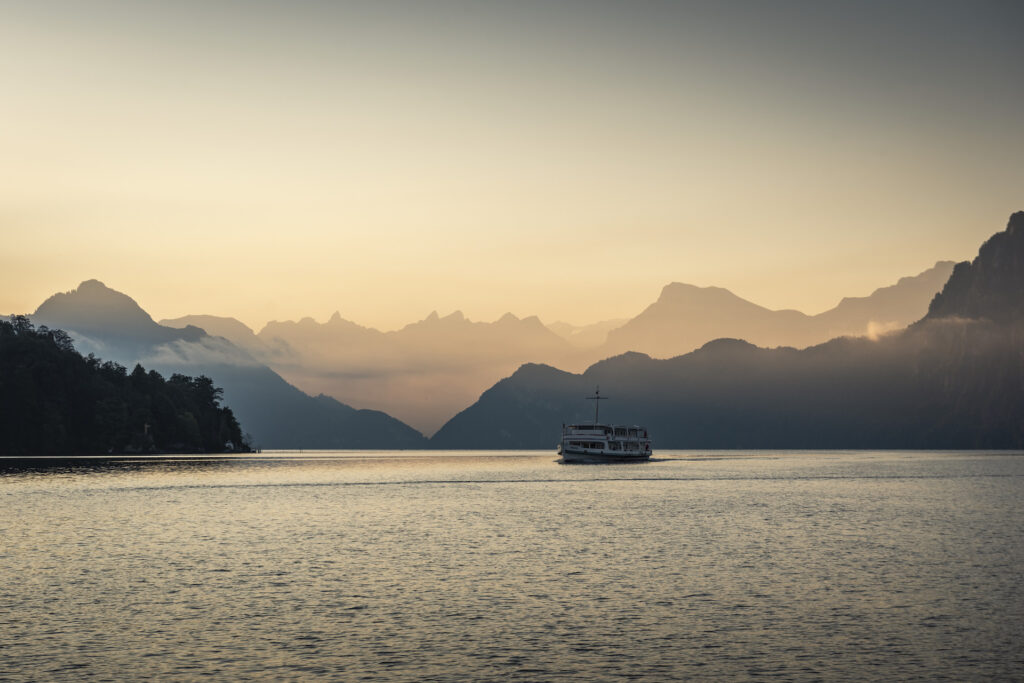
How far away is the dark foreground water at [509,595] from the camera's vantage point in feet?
111

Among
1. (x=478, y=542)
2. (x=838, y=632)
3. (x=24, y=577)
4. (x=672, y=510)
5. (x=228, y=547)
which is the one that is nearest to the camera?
(x=838, y=632)

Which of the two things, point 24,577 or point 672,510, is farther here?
point 672,510

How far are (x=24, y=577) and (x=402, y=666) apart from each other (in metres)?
33.2

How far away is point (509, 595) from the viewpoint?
48656mm

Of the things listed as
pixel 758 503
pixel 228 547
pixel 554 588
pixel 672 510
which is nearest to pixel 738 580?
pixel 554 588

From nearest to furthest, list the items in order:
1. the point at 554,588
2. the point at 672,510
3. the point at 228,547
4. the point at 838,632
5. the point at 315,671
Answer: the point at 315,671 < the point at 838,632 < the point at 554,588 < the point at 228,547 < the point at 672,510

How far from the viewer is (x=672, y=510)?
110188mm

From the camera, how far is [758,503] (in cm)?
12231

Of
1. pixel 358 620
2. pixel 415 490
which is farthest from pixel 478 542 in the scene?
pixel 415 490

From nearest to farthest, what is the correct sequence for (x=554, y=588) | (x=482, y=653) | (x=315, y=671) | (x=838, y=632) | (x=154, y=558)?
1. (x=315, y=671)
2. (x=482, y=653)
3. (x=838, y=632)
4. (x=554, y=588)
5. (x=154, y=558)

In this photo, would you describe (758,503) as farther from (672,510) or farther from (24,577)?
(24,577)

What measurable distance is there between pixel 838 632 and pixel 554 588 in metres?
16.8

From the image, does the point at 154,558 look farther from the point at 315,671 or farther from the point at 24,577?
the point at 315,671

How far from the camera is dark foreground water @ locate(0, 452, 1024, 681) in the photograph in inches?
1335
